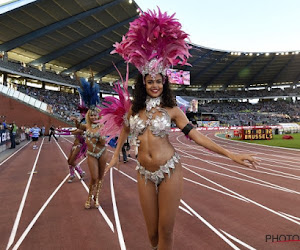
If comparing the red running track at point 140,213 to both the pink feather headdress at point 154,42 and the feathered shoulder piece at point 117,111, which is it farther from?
the pink feather headdress at point 154,42

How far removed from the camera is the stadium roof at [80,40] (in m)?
29.9

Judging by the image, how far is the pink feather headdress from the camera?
270 cm

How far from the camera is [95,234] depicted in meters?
4.14

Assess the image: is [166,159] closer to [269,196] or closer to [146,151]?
[146,151]

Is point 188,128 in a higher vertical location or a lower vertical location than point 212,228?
higher

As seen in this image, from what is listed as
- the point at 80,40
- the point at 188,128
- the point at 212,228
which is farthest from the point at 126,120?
the point at 80,40

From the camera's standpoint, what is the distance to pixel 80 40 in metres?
38.5

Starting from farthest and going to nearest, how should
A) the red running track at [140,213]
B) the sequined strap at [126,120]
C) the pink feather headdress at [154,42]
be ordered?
the red running track at [140,213] < the sequined strap at [126,120] < the pink feather headdress at [154,42]

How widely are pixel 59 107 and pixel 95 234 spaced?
37.3 metres

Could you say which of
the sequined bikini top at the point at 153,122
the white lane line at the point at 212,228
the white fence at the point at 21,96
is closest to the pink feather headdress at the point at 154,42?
the sequined bikini top at the point at 153,122

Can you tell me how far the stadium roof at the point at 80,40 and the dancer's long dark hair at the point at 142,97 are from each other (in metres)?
24.3

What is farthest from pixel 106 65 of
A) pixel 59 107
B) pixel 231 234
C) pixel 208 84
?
pixel 231 234

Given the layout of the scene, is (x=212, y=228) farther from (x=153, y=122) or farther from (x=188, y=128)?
(x=153, y=122)

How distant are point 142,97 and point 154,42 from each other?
26.9 inches
